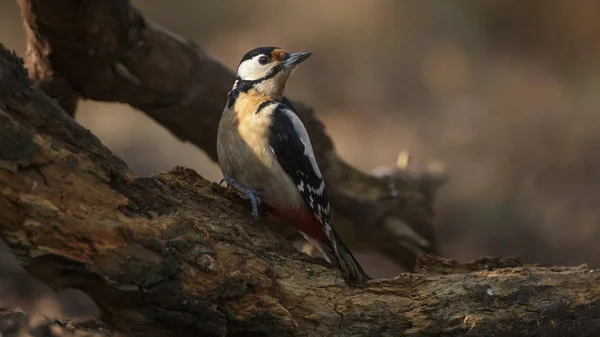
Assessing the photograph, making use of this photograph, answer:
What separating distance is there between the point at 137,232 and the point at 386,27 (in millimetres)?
6971

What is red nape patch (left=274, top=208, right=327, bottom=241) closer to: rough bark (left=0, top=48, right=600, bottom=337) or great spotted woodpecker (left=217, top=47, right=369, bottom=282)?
great spotted woodpecker (left=217, top=47, right=369, bottom=282)

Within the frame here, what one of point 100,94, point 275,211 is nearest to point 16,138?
point 275,211

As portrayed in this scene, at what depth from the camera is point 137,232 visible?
1992 millimetres

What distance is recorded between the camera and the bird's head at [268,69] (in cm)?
301

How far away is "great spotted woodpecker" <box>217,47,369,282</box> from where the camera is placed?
278 cm

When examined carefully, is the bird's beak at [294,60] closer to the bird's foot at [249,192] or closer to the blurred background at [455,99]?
the bird's foot at [249,192]

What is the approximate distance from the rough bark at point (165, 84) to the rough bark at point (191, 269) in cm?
122

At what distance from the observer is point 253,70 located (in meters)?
3.06

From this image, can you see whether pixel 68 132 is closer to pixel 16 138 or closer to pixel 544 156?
pixel 16 138

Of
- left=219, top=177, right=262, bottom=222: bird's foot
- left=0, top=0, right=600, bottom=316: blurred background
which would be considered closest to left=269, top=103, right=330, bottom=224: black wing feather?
left=219, top=177, right=262, bottom=222: bird's foot

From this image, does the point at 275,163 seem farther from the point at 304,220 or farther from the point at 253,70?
the point at 253,70

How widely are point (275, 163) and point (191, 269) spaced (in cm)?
79

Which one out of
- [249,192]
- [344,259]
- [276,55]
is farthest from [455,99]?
[249,192]

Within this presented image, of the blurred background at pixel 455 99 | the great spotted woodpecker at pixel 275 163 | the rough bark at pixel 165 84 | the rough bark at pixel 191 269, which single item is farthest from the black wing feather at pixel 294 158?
the blurred background at pixel 455 99
